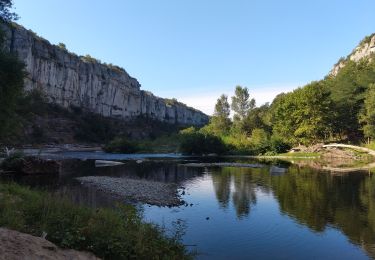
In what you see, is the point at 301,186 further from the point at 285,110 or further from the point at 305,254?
the point at 285,110

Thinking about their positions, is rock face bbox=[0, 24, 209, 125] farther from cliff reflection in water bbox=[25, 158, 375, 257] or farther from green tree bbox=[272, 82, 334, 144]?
cliff reflection in water bbox=[25, 158, 375, 257]

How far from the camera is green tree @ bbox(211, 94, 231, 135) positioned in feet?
502

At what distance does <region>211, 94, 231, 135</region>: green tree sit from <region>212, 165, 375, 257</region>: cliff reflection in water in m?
105

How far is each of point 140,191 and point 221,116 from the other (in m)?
127

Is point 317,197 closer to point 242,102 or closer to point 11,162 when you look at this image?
point 11,162

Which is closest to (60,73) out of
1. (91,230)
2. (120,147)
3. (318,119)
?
(120,147)

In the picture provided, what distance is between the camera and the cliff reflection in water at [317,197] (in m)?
21.8

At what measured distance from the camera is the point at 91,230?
11.5 metres

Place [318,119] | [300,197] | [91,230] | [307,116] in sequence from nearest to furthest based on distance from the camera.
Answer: [91,230]
[300,197]
[318,119]
[307,116]

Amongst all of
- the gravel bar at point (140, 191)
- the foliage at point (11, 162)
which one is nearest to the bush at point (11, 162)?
the foliage at point (11, 162)

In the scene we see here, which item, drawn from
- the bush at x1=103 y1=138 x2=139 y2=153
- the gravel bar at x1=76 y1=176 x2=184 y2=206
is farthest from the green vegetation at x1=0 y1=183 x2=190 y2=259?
the bush at x1=103 y1=138 x2=139 y2=153

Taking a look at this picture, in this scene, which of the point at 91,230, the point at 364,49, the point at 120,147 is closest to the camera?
the point at 91,230

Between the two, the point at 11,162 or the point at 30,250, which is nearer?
the point at 30,250

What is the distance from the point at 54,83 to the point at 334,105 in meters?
117
